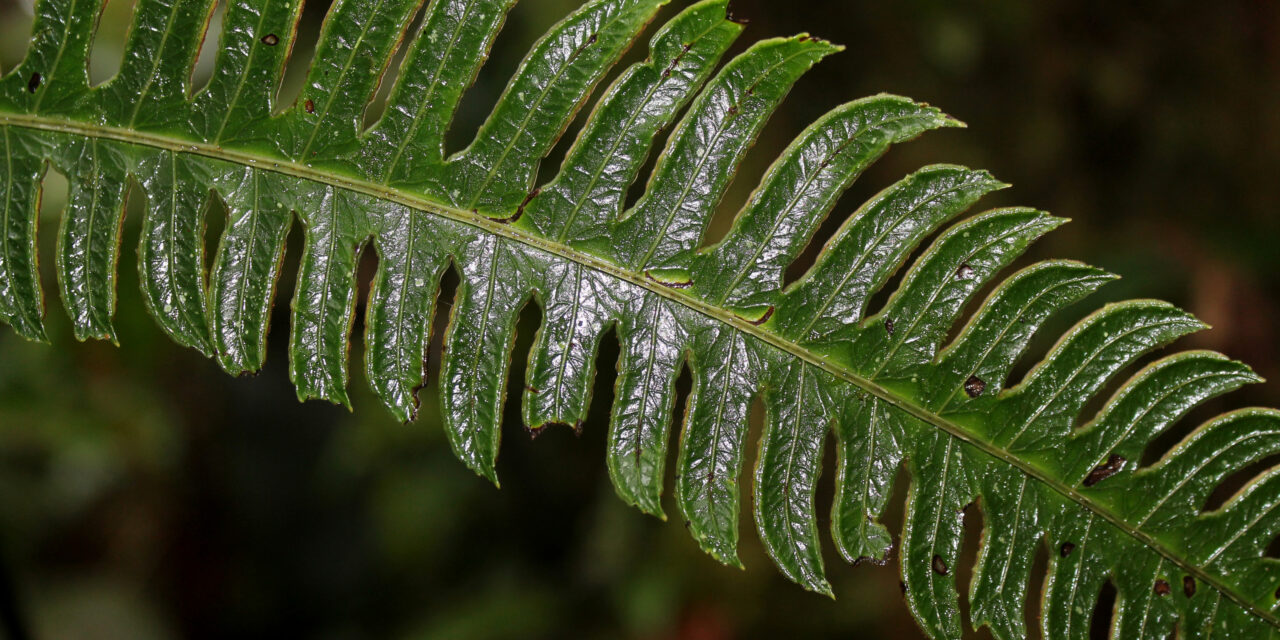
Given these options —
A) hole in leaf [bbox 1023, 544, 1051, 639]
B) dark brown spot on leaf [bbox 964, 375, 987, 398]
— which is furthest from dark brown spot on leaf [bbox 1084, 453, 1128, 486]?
hole in leaf [bbox 1023, 544, 1051, 639]

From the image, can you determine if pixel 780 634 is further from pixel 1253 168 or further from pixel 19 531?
pixel 19 531

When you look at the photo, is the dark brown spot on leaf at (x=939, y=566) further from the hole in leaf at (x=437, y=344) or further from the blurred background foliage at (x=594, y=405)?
the hole in leaf at (x=437, y=344)

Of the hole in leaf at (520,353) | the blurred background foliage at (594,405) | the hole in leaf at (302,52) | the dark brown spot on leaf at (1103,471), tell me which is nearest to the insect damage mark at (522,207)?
the dark brown spot on leaf at (1103,471)

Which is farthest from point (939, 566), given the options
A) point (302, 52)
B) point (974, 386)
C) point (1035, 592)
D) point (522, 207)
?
point (302, 52)

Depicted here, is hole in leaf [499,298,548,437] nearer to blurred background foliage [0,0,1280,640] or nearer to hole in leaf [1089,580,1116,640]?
blurred background foliage [0,0,1280,640]

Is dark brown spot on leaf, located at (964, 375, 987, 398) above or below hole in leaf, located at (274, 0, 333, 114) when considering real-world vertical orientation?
below
